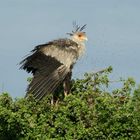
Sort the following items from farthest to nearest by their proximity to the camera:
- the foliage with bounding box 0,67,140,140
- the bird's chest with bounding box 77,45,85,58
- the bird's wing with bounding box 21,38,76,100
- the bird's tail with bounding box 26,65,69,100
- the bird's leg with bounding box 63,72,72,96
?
the bird's chest with bounding box 77,45,85,58 → the bird's wing with bounding box 21,38,76,100 → the bird's tail with bounding box 26,65,69,100 → the bird's leg with bounding box 63,72,72,96 → the foliage with bounding box 0,67,140,140

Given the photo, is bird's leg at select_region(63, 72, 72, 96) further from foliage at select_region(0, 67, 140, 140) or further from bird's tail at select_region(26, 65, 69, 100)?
foliage at select_region(0, 67, 140, 140)

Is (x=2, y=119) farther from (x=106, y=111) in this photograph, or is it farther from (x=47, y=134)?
(x=106, y=111)


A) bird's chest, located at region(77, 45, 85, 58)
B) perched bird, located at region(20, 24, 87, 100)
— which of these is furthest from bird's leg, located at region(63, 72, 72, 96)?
bird's chest, located at region(77, 45, 85, 58)

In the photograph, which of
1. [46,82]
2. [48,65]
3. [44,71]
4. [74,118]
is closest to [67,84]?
[46,82]

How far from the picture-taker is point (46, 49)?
15625mm

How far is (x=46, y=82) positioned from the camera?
14586 mm

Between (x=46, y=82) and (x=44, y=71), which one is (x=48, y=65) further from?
(x=46, y=82)

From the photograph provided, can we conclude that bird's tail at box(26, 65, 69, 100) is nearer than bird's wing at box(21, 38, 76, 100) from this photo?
Yes

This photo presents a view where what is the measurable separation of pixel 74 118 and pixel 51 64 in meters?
3.62

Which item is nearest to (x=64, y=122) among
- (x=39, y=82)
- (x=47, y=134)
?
(x=47, y=134)

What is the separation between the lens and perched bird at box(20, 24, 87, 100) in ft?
46.6

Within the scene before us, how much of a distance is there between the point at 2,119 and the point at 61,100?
6.36ft

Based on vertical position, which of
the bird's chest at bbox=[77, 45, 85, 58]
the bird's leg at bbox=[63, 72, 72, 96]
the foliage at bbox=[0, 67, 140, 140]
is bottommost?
the foliage at bbox=[0, 67, 140, 140]

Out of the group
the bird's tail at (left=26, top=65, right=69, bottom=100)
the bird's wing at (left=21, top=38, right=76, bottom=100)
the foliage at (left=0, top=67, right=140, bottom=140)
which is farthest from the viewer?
the bird's wing at (left=21, top=38, right=76, bottom=100)
